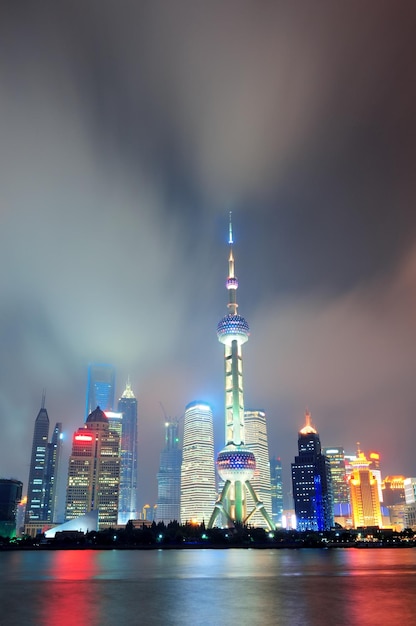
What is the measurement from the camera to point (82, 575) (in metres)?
101

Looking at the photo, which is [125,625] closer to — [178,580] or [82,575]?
[178,580]

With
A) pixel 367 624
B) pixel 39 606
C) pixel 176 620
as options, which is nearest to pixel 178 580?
pixel 39 606

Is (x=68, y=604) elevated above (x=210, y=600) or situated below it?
above

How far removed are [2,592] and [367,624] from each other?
49.9 metres

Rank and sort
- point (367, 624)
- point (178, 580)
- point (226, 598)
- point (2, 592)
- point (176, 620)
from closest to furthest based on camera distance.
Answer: point (367, 624)
point (176, 620)
point (226, 598)
point (2, 592)
point (178, 580)

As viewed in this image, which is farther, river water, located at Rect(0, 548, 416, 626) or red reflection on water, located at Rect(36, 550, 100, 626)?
river water, located at Rect(0, 548, 416, 626)

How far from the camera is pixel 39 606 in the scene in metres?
59.5

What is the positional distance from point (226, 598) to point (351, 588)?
777 inches

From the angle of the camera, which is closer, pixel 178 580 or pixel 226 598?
pixel 226 598

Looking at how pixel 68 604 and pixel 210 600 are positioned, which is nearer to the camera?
pixel 68 604

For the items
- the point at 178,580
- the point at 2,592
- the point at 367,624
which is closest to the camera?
the point at 367,624

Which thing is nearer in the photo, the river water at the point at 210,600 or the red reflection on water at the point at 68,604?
the red reflection on water at the point at 68,604

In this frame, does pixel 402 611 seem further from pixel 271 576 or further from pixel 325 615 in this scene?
pixel 271 576

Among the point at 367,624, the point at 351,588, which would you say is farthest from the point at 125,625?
the point at 351,588
